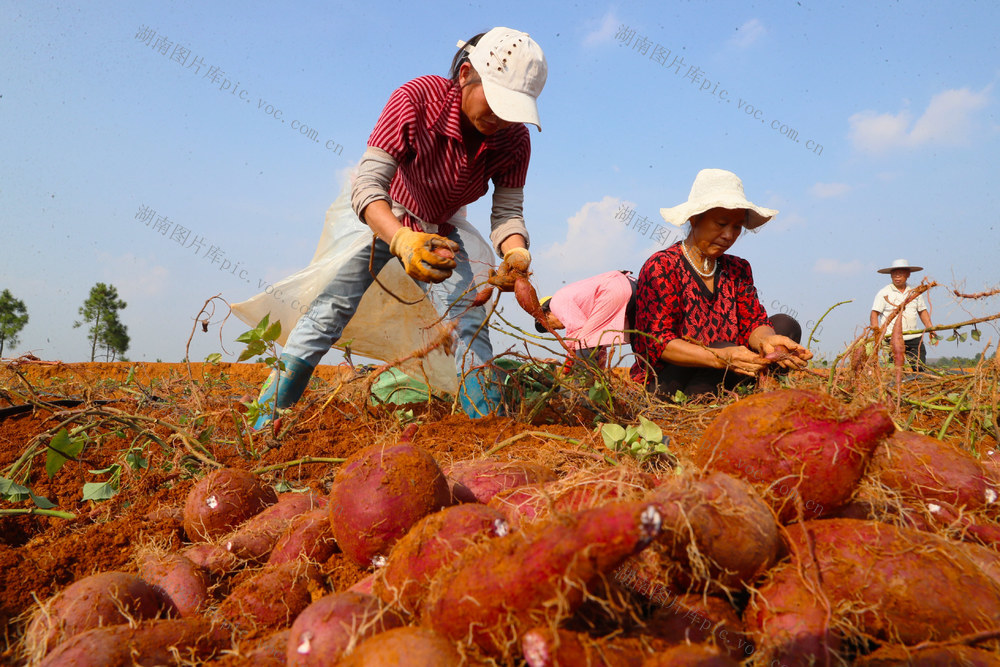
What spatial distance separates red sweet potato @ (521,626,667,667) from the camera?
79 cm

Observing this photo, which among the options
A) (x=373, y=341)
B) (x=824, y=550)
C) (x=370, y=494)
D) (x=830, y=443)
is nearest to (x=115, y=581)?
(x=370, y=494)

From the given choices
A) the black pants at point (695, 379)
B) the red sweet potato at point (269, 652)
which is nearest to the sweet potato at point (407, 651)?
the red sweet potato at point (269, 652)

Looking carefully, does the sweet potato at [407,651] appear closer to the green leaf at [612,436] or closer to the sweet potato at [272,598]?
the sweet potato at [272,598]

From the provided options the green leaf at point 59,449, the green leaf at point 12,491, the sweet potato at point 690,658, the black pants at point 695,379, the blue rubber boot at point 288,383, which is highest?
the blue rubber boot at point 288,383

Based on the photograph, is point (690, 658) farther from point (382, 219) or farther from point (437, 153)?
point (437, 153)

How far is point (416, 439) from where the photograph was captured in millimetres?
2383

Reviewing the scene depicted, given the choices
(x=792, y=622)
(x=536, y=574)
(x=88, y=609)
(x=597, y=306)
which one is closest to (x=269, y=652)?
(x=88, y=609)

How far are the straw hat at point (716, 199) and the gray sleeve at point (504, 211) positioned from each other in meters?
0.94

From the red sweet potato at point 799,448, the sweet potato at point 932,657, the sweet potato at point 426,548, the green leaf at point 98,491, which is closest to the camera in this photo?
the sweet potato at point 932,657

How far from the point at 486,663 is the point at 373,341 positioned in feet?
11.8

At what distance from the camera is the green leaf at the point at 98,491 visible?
6.72ft

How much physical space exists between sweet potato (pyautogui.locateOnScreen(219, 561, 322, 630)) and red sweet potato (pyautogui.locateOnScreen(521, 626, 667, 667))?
0.64 meters

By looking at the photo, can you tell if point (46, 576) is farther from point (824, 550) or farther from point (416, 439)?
point (824, 550)

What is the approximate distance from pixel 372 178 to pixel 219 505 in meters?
1.93
